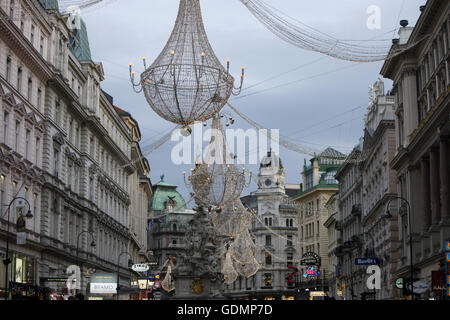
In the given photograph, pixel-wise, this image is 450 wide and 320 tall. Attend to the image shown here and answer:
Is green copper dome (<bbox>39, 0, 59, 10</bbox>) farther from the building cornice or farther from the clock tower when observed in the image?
the clock tower

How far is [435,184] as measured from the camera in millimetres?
47031

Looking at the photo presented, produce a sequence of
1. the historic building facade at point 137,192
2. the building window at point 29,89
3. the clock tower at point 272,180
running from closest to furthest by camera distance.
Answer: the building window at point 29,89 < the historic building facade at point 137,192 < the clock tower at point 272,180

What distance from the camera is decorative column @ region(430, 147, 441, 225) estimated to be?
4675cm

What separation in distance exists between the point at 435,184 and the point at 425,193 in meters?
3.96

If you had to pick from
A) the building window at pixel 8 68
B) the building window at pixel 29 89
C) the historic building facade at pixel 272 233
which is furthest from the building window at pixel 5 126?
the historic building facade at pixel 272 233

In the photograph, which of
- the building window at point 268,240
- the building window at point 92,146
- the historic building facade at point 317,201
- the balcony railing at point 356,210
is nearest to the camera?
the building window at point 92,146

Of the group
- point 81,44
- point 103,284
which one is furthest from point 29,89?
point 81,44

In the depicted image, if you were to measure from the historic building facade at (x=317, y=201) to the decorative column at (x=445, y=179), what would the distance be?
77.8 meters

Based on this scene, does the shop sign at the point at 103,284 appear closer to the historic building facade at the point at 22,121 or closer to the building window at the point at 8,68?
the historic building facade at the point at 22,121

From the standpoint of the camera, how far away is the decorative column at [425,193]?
50194mm

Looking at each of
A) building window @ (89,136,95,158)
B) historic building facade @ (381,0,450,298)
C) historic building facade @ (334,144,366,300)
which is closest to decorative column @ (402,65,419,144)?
historic building facade @ (381,0,450,298)

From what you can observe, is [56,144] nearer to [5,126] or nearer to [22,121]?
[22,121]
